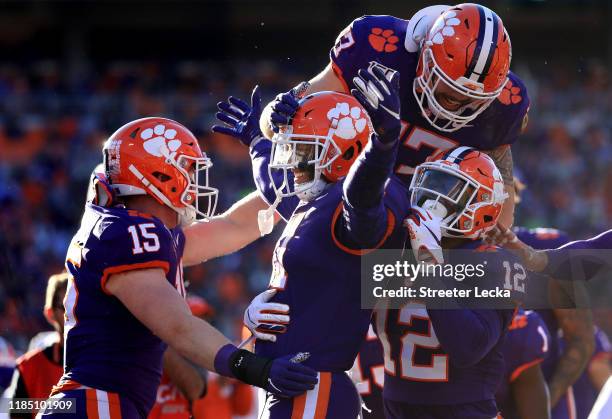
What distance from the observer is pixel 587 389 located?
5293 mm

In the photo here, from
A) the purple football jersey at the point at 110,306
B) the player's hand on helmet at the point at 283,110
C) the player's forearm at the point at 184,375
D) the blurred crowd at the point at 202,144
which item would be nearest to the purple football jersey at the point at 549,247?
the player's forearm at the point at 184,375

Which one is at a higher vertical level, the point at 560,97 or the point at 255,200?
the point at 560,97

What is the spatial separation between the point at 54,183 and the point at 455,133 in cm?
861

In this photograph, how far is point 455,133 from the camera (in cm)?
391

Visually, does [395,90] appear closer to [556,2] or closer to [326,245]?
[326,245]

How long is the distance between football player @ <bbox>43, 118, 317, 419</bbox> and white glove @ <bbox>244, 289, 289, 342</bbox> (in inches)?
4.7

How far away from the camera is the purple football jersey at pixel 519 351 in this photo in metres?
4.23

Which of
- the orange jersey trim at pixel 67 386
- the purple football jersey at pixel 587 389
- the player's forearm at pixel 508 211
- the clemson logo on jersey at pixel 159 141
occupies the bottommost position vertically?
the purple football jersey at pixel 587 389

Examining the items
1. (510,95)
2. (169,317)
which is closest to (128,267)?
(169,317)

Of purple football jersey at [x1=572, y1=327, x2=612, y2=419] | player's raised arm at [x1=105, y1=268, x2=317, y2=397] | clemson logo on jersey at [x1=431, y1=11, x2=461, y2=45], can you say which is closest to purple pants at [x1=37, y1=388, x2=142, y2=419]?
player's raised arm at [x1=105, y1=268, x2=317, y2=397]

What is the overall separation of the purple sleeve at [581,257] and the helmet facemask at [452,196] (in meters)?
0.58

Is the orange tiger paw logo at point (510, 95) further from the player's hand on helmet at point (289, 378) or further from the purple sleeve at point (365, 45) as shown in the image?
the player's hand on helmet at point (289, 378)

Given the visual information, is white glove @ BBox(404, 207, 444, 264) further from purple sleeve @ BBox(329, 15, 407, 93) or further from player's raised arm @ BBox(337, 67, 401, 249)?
purple sleeve @ BBox(329, 15, 407, 93)

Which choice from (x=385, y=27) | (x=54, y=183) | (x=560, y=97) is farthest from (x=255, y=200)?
(x=560, y=97)
